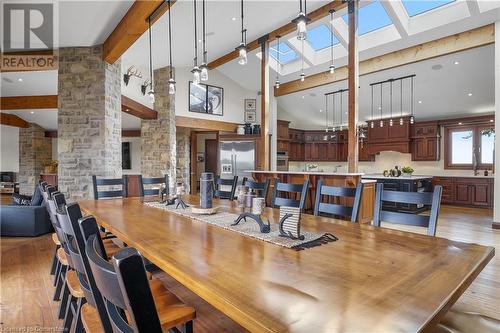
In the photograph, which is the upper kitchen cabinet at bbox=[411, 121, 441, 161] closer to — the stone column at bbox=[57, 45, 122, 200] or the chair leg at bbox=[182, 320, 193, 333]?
the stone column at bbox=[57, 45, 122, 200]

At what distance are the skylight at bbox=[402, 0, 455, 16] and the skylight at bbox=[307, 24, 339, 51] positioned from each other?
4.92 feet

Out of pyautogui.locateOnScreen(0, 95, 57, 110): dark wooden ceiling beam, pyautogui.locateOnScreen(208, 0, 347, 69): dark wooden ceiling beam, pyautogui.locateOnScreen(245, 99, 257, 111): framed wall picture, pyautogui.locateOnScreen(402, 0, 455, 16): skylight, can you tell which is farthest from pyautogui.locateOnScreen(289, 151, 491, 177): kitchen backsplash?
pyautogui.locateOnScreen(0, 95, 57, 110): dark wooden ceiling beam

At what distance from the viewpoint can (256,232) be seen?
1.67 m

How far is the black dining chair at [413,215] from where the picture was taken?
5.68ft

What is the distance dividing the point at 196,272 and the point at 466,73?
7.45m

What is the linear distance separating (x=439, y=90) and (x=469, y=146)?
2001 millimetres

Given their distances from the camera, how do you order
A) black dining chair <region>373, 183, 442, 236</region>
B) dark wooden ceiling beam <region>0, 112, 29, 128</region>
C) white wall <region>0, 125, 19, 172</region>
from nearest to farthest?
black dining chair <region>373, 183, 442, 236</region>, dark wooden ceiling beam <region>0, 112, 29, 128</region>, white wall <region>0, 125, 19, 172</region>

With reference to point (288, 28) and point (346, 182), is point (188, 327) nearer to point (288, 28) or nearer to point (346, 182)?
point (346, 182)

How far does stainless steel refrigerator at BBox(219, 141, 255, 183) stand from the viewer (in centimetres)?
841

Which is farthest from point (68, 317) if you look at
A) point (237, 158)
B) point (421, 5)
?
point (421, 5)

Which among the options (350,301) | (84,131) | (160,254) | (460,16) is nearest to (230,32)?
(84,131)

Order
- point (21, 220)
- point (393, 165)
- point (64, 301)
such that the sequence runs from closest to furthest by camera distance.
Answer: point (64, 301) → point (21, 220) → point (393, 165)

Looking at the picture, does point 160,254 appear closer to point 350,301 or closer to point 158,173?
point 350,301

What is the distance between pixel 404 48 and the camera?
624 centimetres
